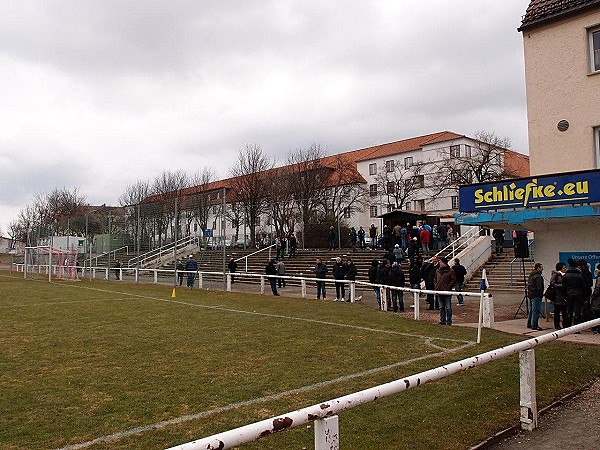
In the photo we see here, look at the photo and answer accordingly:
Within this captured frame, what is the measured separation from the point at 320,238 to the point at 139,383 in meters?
33.7

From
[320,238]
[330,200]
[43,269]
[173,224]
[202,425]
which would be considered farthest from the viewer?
[330,200]

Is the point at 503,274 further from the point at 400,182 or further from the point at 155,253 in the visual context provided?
the point at 400,182

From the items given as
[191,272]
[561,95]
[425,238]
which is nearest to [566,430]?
[561,95]

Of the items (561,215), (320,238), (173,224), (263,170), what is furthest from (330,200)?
(561,215)

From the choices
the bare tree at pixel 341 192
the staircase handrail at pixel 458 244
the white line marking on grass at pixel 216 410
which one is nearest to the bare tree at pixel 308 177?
the bare tree at pixel 341 192

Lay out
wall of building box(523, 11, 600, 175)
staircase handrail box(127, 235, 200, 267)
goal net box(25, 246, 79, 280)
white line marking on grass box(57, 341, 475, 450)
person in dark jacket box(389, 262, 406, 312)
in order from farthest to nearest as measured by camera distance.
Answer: goal net box(25, 246, 79, 280) → staircase handrail box(127, 235, 200, 267) → person in dark jacket box(389, 262, 406, 312) → wall of building box(523, 11, 600, 175) → white line marking on grass box(57, 341, 475, 450)

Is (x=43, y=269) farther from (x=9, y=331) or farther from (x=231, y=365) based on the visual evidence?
(x=231, y=365)

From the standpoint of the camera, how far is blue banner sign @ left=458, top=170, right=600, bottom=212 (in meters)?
12.8

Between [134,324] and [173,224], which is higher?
[173,224]

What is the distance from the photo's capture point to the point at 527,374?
5.54 metres

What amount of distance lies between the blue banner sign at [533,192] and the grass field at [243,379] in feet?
12.9

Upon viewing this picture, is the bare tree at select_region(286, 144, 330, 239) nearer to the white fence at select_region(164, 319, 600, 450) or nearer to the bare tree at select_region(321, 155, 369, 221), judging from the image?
the bare tree at select_region(321, 155, 369, 221)

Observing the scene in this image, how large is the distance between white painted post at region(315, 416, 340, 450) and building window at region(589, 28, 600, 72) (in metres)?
15.4

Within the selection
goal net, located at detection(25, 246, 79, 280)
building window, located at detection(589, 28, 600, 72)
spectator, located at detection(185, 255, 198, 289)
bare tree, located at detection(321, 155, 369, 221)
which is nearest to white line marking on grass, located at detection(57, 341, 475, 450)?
building window, located at detection(589, 28, 600, 72)
